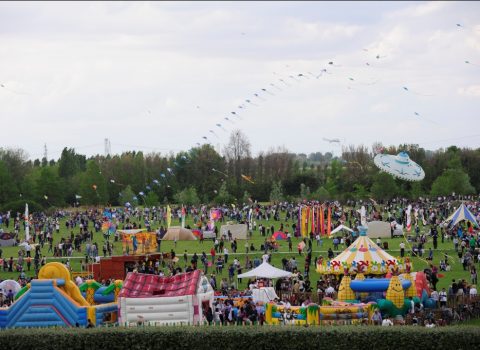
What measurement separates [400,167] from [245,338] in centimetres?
4160

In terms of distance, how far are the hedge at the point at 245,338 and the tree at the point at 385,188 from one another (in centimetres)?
7273

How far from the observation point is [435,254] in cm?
5238

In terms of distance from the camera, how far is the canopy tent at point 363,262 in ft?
117

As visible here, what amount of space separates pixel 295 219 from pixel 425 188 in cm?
Result: 3606

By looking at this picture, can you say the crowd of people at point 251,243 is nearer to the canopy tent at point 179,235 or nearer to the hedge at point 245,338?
the canopy tent at point 179,235

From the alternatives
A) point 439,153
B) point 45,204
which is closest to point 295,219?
point 45,204

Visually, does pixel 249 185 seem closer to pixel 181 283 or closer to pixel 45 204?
pixel 45 204

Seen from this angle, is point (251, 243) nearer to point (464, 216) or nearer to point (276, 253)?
point (276, 253)

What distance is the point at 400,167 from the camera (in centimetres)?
6431

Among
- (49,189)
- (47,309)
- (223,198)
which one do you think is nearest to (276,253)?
(47,309)

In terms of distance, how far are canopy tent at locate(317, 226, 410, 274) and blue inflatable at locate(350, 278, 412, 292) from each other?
4.71 ft

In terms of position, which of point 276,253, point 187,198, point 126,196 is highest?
point 126,196

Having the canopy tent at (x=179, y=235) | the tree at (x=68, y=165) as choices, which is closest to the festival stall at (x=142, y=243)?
the canopy tent at (x=179, y=235)

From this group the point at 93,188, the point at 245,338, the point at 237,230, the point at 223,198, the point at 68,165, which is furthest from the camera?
the point at 68,165
